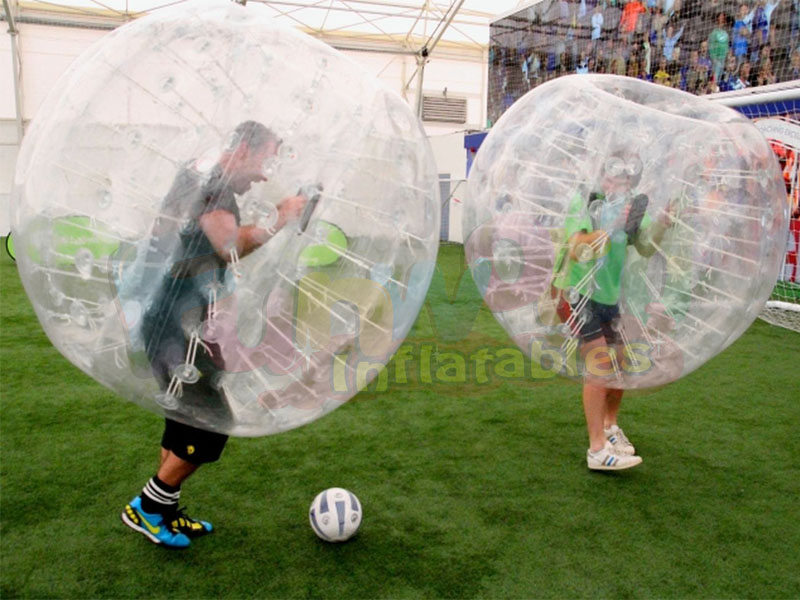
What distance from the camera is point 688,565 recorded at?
2744mm

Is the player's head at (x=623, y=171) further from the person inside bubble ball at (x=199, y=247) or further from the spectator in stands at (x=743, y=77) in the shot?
the spectator in stands at (x=743, y=77)

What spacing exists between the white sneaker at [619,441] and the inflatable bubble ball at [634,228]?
0.75 metres

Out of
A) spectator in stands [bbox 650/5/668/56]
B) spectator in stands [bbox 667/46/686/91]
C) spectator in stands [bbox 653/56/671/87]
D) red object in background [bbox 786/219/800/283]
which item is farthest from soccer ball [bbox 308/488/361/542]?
spectator in stands [bbox 650/5/668/56]

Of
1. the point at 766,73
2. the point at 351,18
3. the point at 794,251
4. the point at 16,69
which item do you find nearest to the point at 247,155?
the point at 794,251

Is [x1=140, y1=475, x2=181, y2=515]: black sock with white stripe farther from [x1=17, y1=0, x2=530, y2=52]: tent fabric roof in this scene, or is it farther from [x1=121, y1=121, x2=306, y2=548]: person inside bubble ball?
[x1=17, y1=0, x2=530, y2=52]: tent fabric roof

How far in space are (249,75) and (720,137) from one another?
6.48ft

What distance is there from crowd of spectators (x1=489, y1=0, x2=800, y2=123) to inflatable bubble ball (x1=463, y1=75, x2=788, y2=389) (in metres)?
8.31

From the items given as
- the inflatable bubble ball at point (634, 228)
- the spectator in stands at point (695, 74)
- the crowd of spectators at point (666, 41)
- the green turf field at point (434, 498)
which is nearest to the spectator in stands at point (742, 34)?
the crowd of spectators at point (666, 41)

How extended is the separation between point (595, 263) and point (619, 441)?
1.37m

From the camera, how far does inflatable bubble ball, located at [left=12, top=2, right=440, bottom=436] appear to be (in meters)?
2.01

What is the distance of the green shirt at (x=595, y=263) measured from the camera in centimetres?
286

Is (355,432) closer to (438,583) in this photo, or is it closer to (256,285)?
(438,583)

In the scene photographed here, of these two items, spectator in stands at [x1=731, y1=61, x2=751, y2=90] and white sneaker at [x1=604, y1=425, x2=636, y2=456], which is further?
spectator in stands at [x1=731, y1=61, x2=751, y2=90]

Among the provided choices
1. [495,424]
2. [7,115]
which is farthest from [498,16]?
[495,424]
